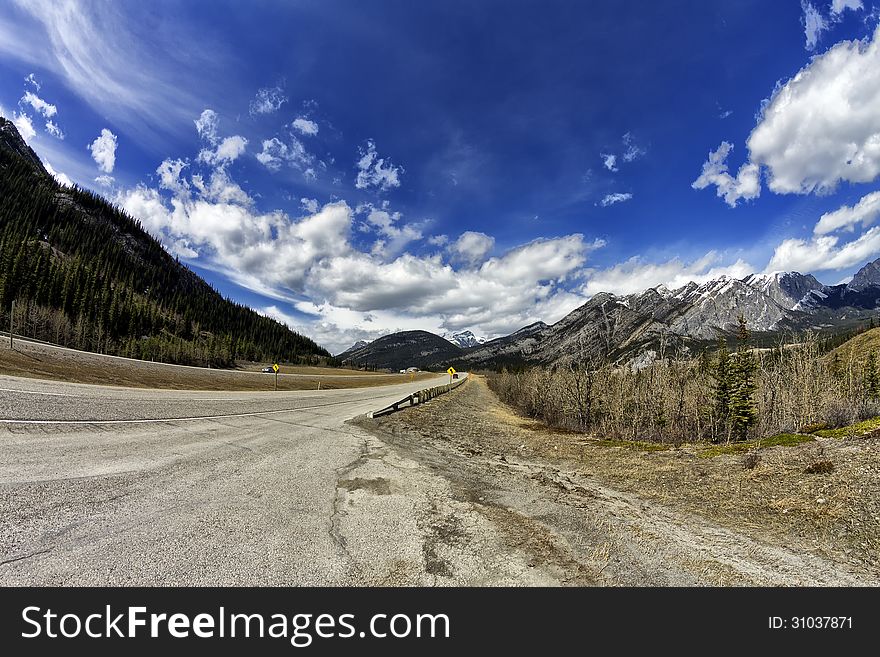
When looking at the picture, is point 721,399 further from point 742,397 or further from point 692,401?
point 692,401

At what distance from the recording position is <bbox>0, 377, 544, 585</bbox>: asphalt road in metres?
4.11

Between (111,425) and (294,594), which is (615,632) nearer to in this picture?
(294,594)

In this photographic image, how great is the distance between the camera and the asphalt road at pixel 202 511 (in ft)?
13.5

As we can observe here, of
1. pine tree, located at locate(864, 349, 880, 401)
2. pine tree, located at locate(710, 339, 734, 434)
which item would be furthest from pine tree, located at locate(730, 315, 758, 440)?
pine tree, located at locate(864, 349, 880, 401)

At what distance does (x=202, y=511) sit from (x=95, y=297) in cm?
13308

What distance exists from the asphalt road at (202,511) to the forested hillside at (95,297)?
277 feet

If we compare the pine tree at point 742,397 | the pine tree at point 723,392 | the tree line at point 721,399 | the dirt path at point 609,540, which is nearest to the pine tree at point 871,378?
the tree line at point 721,399

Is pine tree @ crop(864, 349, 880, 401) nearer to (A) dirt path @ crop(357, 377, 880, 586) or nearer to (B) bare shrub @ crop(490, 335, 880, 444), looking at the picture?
(B) bare shrub @ crop(490, 335, 880, 444)

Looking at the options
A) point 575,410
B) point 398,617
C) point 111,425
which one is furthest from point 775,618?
point 575,410

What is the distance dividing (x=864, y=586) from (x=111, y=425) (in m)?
17.3

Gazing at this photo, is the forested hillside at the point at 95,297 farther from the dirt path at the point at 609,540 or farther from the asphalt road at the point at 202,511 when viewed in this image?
the dirt path at the point at 609,540

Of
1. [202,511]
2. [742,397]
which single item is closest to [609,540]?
[202,511]

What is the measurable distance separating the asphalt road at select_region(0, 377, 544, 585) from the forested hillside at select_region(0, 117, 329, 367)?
84.4m

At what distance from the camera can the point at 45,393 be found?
50.5 feet
